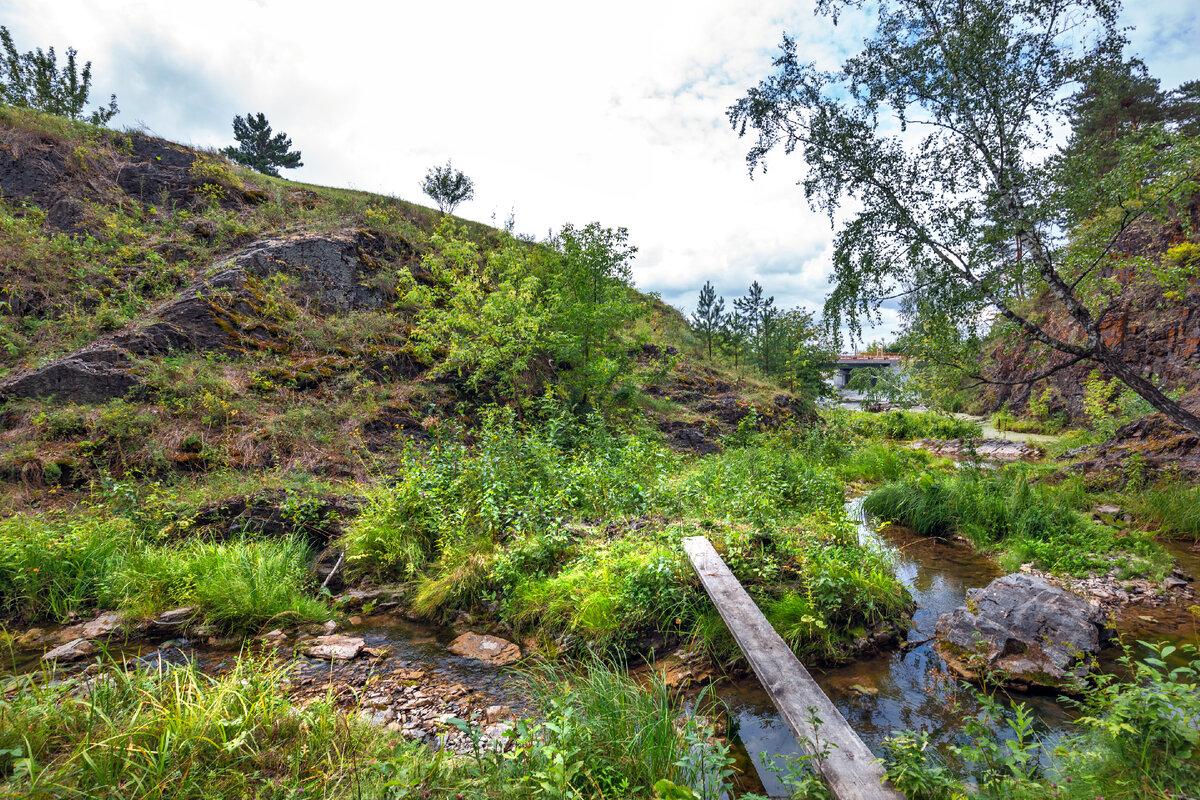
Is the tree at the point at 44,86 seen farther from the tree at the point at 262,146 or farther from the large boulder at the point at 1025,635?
the large boulder at the point at 1025,635

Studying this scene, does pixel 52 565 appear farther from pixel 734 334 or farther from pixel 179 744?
pixel 734 334

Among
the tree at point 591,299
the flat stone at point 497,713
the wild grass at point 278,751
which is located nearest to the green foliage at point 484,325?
the tree at point 591,299

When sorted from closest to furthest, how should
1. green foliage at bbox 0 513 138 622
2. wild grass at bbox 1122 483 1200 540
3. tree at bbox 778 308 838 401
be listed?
1. green foliage at bbox 0 513 138 622
2. wild grass at bbox 1122 483 1200 540
3. tree at bbox 778 308 838 401

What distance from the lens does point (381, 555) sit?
6.15 m

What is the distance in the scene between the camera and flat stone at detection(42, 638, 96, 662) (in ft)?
13.3

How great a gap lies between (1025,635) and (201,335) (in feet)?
46.2

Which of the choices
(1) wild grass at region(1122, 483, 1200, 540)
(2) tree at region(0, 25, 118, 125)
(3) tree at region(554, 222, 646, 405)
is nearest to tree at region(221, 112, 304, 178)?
(2) tree at region(0, 25, 118, 125)

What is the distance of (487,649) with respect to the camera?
4652mm

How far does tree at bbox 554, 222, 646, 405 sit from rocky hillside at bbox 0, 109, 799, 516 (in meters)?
1.58

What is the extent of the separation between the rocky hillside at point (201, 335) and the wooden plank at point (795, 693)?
6.71 m

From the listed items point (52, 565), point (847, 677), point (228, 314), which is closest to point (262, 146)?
point (228, 314)

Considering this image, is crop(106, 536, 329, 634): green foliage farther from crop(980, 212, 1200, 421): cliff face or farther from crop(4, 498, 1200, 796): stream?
crop(980, 212, 1200, 421): cliff face

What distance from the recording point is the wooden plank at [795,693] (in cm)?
241

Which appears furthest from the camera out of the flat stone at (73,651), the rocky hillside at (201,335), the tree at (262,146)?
the tree at (262,146)
